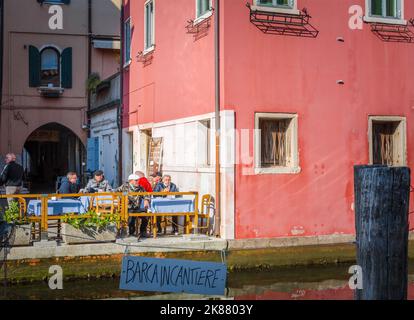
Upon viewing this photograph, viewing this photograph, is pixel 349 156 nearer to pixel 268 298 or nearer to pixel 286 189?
pixel 286 189

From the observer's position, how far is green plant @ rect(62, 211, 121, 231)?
1027 centimetres

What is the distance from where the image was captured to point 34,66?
70.2 ft

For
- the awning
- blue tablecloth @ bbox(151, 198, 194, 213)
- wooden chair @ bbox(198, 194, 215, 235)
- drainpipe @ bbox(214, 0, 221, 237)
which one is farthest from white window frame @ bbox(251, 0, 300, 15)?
the awning

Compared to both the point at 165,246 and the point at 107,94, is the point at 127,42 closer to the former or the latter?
the point at 107,94

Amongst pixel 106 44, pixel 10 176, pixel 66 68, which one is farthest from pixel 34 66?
pixel 10 176

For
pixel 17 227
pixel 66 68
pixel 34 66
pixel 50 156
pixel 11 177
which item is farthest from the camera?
pixel 50 156

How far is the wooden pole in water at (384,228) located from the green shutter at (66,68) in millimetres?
18583

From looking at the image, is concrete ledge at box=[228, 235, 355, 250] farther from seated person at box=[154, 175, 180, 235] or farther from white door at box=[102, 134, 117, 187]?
white door at box=[102, 134, 117, 187]

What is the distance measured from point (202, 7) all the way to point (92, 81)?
10.2m

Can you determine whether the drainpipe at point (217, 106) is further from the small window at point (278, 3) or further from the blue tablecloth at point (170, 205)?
the small window at point (278, 3)

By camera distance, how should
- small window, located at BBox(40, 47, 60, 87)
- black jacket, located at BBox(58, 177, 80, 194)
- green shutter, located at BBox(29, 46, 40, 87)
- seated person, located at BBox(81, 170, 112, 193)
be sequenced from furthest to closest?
small window, located at BBox(40, 47, 60, 87), green shutter, located at BBox(29, 46, 40, 87), seated person, located at BBox(81, 170, 112, 193), black jacket, located at BBox(58, 177, 80, 194)

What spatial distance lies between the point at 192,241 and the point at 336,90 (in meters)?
4.07

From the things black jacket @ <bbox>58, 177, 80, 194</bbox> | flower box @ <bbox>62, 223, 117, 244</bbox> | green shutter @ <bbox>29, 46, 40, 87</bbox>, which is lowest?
flower box @ <bbox>62, 223, 117, 244</bbox>

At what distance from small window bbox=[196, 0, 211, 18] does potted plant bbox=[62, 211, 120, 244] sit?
4335 millimetres
